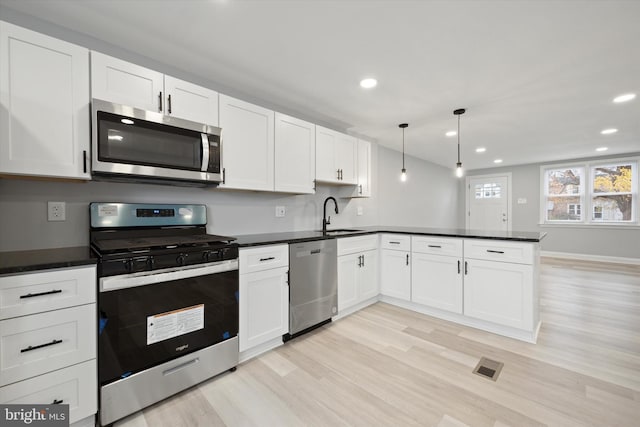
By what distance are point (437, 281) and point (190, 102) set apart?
117 inches

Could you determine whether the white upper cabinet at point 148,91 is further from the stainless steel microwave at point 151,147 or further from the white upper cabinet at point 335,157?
the white upper cabinet at point 335,157

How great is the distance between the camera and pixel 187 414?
1.62 meters

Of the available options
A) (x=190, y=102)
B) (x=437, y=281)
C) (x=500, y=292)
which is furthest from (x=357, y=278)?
(x=190, y=102)

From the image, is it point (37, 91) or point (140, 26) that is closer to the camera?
point (37, 91)

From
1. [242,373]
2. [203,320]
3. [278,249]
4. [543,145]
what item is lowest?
[242,373]

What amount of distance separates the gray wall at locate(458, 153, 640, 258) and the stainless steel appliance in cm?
782

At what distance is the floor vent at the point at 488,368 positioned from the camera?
199 centimetres

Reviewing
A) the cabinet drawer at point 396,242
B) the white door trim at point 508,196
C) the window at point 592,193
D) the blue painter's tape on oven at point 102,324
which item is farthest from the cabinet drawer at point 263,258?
the window at point 592,193

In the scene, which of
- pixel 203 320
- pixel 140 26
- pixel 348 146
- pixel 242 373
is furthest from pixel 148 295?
pixel 348 146

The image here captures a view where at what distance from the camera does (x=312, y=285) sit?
265 centimetres

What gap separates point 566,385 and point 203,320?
2.53 m

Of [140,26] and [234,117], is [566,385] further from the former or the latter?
[140,26]

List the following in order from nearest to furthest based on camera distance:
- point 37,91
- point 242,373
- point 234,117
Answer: point 37,91 < point 242,373 < point 234,117

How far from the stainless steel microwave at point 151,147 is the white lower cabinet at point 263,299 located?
73 centimetres
